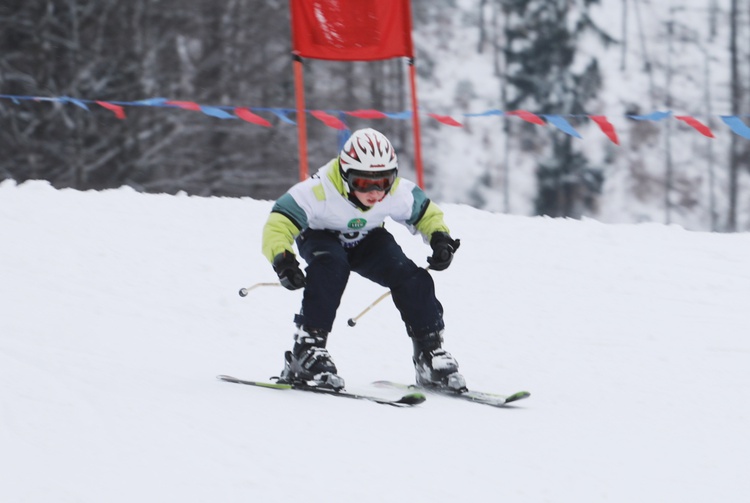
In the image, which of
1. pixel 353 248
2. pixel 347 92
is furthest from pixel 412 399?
pixel 347 92

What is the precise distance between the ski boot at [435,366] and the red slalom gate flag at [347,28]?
5.71m

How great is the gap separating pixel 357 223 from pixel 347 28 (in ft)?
19.0

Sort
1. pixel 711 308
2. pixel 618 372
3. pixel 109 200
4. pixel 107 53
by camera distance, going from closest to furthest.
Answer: pixel 618 372, pixel 711 308, pixel 109 200, pixel 107 53

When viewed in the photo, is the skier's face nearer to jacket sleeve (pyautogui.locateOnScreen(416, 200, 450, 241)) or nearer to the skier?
the skier

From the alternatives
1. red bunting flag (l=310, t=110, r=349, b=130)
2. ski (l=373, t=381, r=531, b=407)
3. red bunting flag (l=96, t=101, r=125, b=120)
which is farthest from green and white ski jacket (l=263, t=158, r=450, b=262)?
red bunting flag (l=310, t=110, r=349, b=130)

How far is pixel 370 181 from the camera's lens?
4.73m

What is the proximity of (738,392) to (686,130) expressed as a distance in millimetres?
30962

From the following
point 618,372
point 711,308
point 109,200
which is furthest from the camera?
point 109,200

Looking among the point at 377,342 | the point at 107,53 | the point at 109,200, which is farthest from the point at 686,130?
the point at 377,342

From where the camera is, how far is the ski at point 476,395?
4.70 metres

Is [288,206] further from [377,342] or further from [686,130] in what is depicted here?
[686,130]

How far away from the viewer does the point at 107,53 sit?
23516 mm

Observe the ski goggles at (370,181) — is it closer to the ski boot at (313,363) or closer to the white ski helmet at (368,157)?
the white ski helmet at (368,157)

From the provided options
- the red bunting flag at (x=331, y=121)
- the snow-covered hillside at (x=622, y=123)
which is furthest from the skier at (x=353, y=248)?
the snow-covered hillside at (x=622, y=123)
